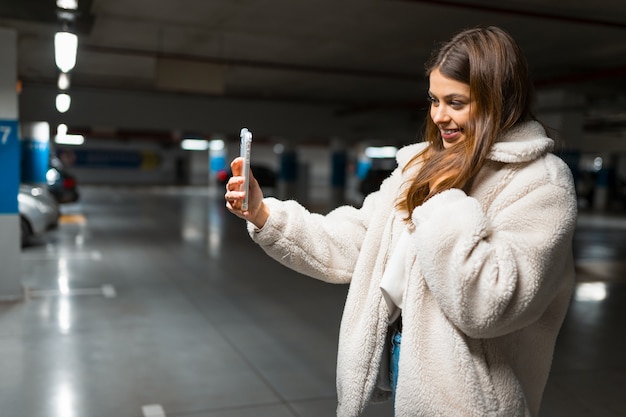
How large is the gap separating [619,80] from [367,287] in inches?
476

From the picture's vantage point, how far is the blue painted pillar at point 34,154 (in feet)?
38.6

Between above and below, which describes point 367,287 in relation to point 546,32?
below

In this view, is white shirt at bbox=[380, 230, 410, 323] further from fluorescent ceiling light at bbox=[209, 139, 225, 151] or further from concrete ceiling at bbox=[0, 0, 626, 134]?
fluorescent ceiling light at bbox=[209, 139, 225, 151]

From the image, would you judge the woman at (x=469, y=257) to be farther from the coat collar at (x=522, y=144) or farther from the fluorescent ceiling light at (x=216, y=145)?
the fluorescent ceiling light at (x=216, y=145)

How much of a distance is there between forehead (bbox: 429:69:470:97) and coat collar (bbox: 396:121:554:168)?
132 mm

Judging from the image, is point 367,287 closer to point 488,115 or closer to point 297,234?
point 297,234

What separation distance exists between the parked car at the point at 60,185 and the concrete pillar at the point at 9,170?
8.16 meters

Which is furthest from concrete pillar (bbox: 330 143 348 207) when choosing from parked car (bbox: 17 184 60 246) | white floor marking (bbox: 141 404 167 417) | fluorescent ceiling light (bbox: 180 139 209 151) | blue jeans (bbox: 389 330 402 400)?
blue jeans (bbox: 389 330 402 400)

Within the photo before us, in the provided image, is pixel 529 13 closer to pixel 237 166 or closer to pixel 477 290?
pixel 237 166

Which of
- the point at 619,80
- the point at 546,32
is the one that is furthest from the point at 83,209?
the point at 619,80

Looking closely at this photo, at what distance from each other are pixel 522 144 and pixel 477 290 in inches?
13.2

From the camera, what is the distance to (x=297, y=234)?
1.54m

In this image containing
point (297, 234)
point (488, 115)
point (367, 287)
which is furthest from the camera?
point (297, 234)

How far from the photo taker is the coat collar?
3.81ft
